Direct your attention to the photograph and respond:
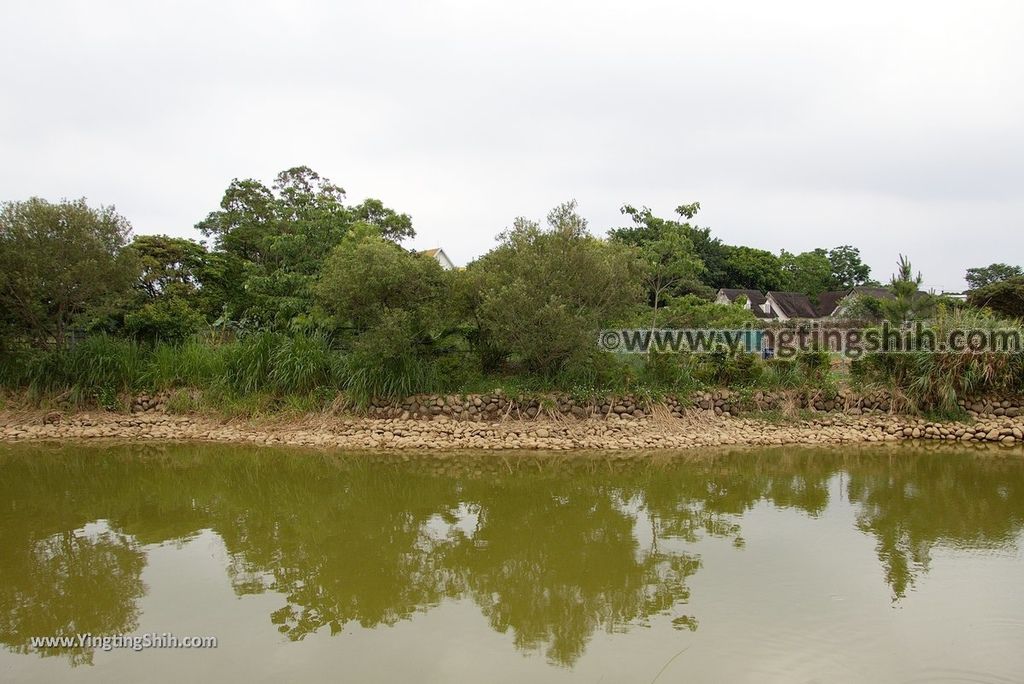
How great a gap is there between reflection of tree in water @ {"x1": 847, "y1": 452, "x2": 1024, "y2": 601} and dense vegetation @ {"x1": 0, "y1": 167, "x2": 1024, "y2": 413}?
3.21 metres

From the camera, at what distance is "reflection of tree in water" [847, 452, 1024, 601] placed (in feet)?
20.9

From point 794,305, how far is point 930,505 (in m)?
30.6

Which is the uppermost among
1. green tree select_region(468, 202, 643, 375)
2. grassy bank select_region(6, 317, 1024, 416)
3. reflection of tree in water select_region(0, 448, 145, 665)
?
green tree select_region(468, 202, 643, 375)

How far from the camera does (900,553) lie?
6227 millimetres

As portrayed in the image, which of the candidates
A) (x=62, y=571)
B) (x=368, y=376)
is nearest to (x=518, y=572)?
(x=62, y=571)

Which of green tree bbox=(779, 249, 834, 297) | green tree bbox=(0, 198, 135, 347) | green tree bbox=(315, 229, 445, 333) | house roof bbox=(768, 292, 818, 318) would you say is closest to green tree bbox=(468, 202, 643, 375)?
green tree bbox=(315, 229, 445, 333)

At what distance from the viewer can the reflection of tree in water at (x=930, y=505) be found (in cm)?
636

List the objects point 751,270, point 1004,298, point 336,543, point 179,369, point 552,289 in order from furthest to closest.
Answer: point 751,270 → point 1004,298 → point 179,369 → point 552,289 → point 336,543

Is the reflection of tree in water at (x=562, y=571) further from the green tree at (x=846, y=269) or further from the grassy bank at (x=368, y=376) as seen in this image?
the green tree at (x=846, y=269)

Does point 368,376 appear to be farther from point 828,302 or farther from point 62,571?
point 828,302

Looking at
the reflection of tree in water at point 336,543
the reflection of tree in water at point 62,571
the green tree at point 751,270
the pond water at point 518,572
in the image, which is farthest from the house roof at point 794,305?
the reflection of tree in water at point 62,571

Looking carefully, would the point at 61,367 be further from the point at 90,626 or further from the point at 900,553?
the point at 900,553

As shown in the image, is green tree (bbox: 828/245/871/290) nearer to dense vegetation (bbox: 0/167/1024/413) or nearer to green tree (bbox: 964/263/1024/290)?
green tree (bbox: 964/263/1024/290)

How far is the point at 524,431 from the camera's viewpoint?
11.8 metres
